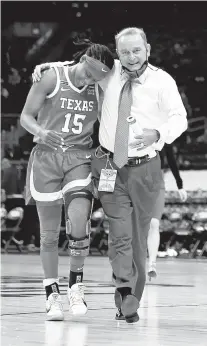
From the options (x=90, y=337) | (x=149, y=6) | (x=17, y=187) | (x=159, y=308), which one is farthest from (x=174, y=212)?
(x=90, y=337)

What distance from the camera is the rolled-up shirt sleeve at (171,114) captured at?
4.92 metres

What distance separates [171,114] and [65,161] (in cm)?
69

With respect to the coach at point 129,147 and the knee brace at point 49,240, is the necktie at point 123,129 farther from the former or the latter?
the knee brace at point 49,240

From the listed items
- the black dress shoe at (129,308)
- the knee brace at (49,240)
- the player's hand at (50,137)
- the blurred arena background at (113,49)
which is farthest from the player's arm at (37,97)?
the blurred arena background at (113,49)

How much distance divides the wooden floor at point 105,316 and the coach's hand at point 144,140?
0.92 meters

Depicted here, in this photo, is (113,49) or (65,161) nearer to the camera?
(65,161)

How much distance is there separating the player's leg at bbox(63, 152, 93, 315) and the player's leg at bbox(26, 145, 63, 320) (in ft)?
0.23

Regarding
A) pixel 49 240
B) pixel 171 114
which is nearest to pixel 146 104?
pixel 171 114

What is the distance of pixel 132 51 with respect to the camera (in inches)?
198

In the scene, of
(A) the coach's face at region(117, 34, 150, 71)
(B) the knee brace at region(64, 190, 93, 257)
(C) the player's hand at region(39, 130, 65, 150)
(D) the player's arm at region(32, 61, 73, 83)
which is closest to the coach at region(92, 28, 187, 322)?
(A) the coach's face at region(117, 34, 150, 71)

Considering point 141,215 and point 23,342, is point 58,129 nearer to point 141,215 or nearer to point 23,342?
point 141,215

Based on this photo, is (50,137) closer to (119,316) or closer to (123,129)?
(123,129)

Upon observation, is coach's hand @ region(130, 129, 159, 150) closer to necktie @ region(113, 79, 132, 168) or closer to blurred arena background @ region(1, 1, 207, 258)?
necktie @ region(113, 79, 132, 168)

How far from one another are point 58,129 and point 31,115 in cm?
17
